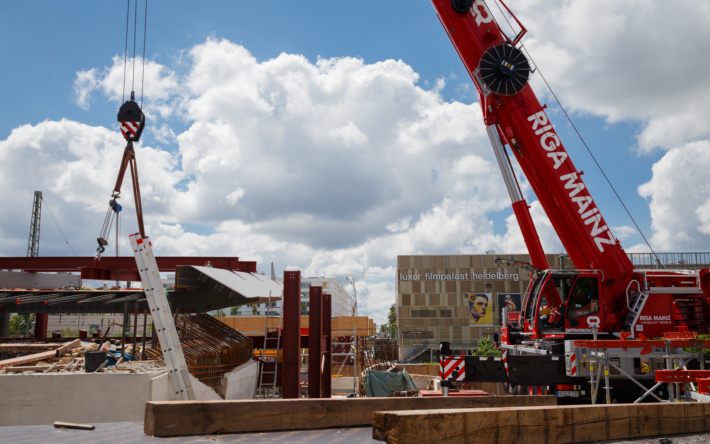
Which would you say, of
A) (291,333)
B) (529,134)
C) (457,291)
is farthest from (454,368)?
(457,291)

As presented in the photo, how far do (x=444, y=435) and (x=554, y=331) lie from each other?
893 cm

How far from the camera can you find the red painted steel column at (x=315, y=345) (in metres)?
15.9

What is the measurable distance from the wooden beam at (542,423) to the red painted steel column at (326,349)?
1329 cm

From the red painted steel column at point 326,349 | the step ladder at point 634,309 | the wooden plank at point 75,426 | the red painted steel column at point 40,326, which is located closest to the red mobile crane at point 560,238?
the step ladder at point 634,309

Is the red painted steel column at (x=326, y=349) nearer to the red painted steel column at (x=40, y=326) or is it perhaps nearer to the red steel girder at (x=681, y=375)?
the red steel girder at (x=681, y=375)

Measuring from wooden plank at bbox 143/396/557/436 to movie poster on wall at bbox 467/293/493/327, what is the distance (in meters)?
55.1

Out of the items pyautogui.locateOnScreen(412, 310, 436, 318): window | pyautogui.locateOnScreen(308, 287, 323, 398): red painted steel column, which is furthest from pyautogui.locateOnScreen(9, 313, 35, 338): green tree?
pyautogui.locateOnScreen(412, 310, 436, 318): window

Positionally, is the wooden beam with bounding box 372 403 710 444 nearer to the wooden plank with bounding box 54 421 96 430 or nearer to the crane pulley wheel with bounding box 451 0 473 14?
the wooden plank with bounding box 54 421 96 430

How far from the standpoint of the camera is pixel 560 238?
1387 cm

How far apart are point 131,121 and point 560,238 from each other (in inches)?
386

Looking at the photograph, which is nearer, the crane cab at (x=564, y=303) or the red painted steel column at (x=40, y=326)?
the crane cab at (x=564, y=303)

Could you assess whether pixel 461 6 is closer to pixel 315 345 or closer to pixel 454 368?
pixel 454 368

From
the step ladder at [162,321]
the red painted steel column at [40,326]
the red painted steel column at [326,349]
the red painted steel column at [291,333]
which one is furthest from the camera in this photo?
the red painted steel column at [40,326]

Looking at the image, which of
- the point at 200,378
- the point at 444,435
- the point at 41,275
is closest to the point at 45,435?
the point at 444,435
